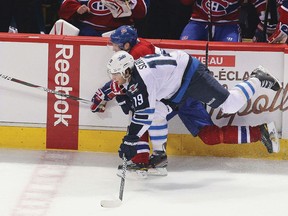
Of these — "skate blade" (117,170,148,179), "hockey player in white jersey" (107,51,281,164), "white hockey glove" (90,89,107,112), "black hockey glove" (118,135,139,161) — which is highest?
"hockey player in white jersey" (107,51,281,164)

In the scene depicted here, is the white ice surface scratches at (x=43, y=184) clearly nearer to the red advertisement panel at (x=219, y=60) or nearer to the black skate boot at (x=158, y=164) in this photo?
the black skate boot at (x=158, y=164)

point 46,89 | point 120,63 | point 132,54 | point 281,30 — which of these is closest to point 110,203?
point 120,63

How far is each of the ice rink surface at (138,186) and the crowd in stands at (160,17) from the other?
113cm

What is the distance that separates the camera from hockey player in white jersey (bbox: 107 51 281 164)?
638 cm

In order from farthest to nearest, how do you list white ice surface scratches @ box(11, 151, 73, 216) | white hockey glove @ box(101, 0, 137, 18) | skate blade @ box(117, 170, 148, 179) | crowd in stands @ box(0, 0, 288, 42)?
crowd in stands @ box(0, 0, 288, 42)
white hockey glove @ box(101, 0, 137, 18)
skate blade @ box(117, 170, 148, 179)
white ice surface scratches @ box(11, 151, 73, 216)

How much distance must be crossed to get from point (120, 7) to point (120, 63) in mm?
1281

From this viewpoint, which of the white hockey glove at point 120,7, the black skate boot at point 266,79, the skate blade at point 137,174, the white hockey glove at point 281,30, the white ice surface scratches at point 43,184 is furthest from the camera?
the white hockey glove at point 120,7

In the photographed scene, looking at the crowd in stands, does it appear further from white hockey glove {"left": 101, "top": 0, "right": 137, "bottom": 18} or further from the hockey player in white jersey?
the hockey player in white jersey

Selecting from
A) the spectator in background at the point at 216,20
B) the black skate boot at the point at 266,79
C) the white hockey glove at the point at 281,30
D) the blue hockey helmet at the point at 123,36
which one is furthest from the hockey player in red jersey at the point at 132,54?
the spectator in background at the point at 216,20

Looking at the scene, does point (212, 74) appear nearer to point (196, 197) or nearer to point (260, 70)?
point (260, 70)

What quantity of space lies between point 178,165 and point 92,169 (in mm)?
551

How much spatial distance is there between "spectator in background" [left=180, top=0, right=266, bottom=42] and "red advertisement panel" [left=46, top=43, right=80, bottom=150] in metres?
1.04

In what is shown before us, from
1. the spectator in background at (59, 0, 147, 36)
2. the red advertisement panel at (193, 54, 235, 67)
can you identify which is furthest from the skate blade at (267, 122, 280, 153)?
the spectator in background at (59, 0, 147, 36)

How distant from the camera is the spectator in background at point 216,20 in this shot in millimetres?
7680
